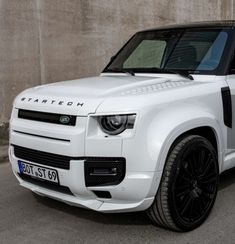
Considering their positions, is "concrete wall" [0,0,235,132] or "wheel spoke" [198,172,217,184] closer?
"wheel spoke" [198,172,217,184]

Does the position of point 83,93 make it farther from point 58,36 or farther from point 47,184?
point 58,36

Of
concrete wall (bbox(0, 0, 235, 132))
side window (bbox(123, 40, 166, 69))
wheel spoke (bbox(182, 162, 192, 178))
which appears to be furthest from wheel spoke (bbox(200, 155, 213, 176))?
concrete wall (bbox(0, 0, 235, 132))

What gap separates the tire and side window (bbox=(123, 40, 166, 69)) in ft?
4.29

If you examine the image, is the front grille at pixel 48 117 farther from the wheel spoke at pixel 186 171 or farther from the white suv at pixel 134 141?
the wheel spoke at pixel 186 171

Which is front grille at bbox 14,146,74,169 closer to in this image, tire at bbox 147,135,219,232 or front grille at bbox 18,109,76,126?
front grille at bbox 18,109,76,126

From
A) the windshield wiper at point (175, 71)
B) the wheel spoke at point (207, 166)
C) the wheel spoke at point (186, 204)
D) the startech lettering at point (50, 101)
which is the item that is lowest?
the wheel spoke at point (186, 204)

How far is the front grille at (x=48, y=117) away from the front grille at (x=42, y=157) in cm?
26

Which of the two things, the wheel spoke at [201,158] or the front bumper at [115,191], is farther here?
the wheel spoke at [201,158]

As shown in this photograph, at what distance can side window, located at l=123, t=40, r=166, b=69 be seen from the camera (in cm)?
524

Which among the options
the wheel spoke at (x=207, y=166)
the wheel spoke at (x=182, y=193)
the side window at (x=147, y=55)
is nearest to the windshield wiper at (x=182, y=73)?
the side window at (x=147, y=55)

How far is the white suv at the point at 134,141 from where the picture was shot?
12.4ft

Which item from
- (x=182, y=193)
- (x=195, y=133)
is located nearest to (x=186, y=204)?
(x=182, y=193)

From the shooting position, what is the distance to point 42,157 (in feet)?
13.3

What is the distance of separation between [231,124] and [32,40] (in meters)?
4.84
